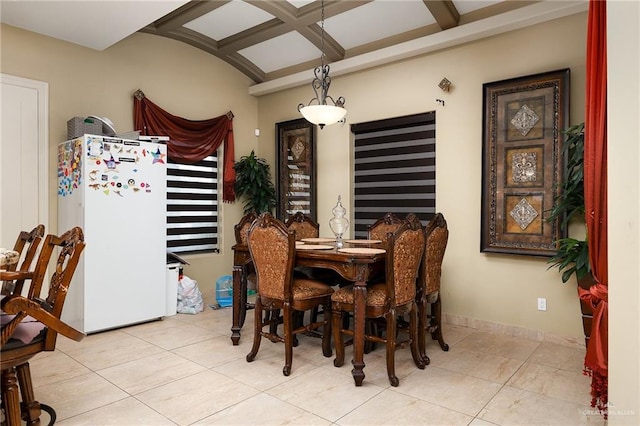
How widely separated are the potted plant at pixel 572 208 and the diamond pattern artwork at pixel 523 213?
18 cm

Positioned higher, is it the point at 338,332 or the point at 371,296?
the point at 371,296

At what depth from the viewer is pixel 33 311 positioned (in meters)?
1.83

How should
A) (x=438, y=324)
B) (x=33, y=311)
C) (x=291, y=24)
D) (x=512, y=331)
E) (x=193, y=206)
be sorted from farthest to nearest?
(x=193, y=206) < (x=291, y=24) < (x=512, y=331) < (x=438, y=324) < (x=33, y=311)

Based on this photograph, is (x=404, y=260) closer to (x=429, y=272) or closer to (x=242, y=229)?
(x=429, y=272)

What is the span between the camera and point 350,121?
16.7 feet

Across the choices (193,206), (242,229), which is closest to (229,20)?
(193,206)

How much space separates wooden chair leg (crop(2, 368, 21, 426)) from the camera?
6.52 ft

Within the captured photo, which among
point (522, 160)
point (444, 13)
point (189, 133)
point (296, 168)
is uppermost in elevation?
point (444, 13)

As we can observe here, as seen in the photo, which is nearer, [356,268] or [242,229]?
[356,268]

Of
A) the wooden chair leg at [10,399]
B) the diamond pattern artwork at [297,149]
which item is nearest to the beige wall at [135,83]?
the diamond pattern artwork at [297,149]

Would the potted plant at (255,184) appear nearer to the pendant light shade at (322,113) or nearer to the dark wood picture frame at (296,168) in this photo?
the dark wood picture frame at (296,168)

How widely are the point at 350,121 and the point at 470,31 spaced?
5.42 ft

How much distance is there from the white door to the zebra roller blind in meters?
3.31

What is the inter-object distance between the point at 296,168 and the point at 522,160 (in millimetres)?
2863
